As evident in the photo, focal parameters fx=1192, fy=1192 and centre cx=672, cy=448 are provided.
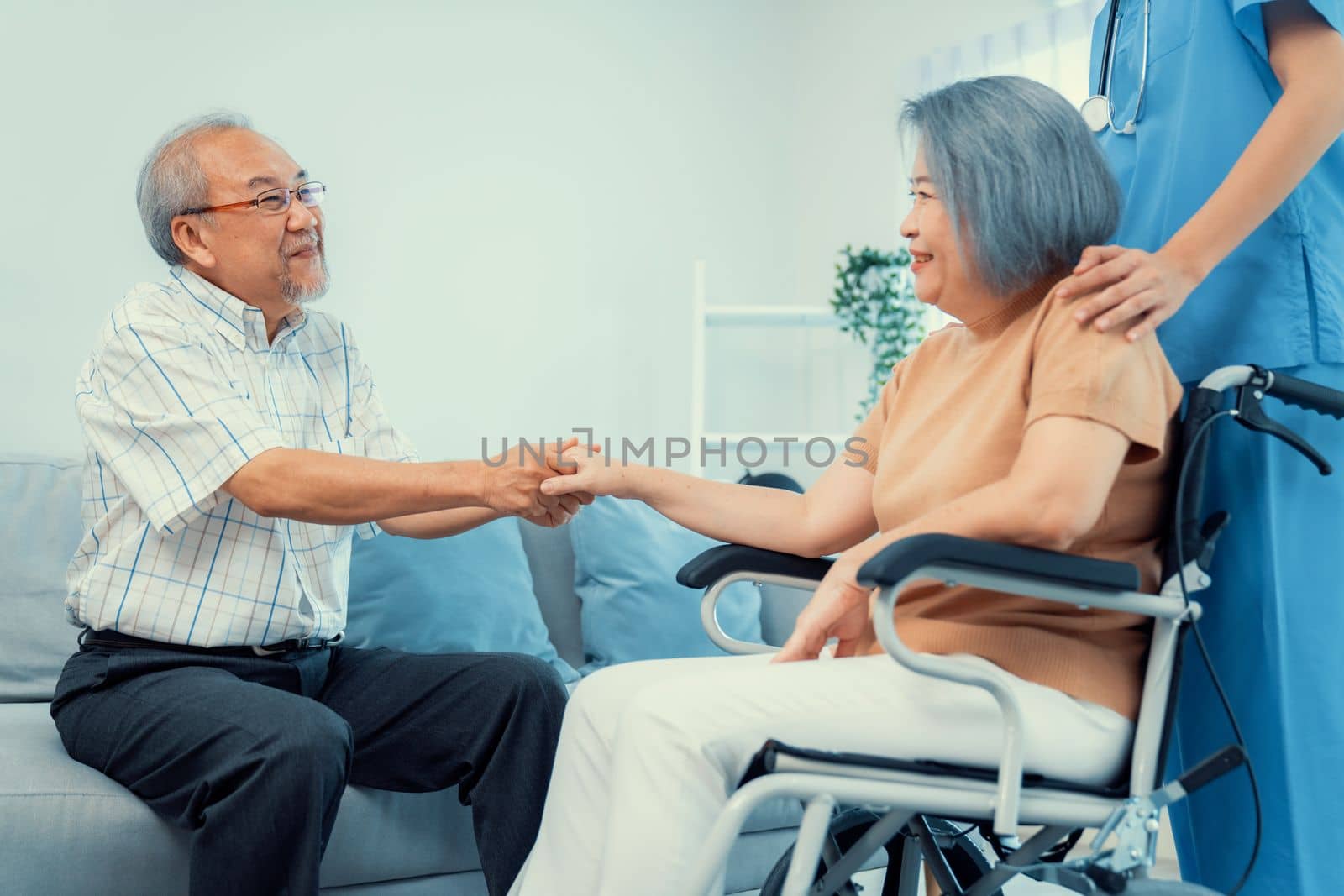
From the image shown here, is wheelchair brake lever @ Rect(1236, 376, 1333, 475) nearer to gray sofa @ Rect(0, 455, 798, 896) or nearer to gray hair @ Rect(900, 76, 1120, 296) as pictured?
gray hair @ Rect(900, 76, 1120, 296)

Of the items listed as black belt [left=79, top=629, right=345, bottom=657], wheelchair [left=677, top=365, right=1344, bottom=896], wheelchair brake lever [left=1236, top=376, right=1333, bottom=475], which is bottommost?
black belt [left=79, top=629, right=345, bottom=657]

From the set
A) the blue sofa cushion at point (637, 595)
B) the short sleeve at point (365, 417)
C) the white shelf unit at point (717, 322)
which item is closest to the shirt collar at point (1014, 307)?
the short sleeve at point (365, 417)

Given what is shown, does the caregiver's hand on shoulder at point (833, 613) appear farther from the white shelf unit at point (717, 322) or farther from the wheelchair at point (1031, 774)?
the white shelf unit at point (717, 322)

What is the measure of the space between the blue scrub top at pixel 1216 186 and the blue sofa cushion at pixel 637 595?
134 cm

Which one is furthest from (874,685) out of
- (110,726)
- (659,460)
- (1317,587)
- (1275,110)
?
(659,460)

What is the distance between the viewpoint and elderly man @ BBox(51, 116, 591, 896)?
1.48 metres

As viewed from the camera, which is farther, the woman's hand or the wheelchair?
the woman's hand

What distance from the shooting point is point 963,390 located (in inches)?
52.6

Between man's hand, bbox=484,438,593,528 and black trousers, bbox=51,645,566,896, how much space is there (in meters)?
0.25

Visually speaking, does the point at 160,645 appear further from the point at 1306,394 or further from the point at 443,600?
the point at 1306,394

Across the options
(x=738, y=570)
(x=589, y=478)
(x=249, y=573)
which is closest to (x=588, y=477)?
→ (x=589, y=478)

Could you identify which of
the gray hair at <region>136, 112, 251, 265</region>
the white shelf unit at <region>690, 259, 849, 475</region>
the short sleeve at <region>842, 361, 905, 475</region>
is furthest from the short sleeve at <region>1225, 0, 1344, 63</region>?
the white shelf unit at <region>690, 259, 849, 475</region>

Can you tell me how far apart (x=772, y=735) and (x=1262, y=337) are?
2.32 feet

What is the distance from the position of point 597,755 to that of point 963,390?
0.57 metres
